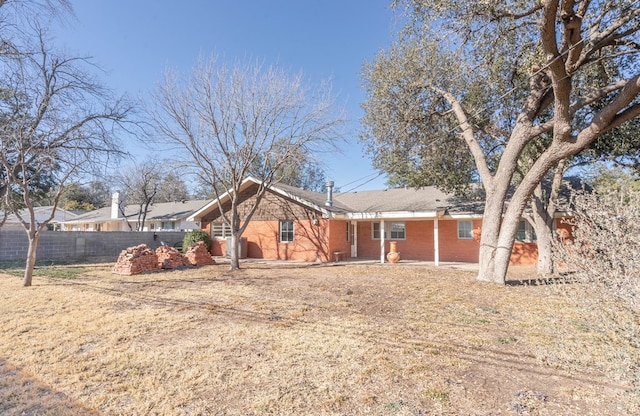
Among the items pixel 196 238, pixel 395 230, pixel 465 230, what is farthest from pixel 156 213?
pixel 465 230

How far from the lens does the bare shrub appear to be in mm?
2633

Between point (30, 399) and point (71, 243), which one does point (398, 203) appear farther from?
point (71, 243)

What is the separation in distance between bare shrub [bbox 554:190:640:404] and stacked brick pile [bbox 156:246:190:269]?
12652mm

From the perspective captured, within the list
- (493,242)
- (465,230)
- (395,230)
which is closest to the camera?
(493,242)

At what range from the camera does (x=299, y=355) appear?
4.05 metres

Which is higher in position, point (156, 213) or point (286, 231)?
point (156, 213)

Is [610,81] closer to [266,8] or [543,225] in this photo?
[543,225]

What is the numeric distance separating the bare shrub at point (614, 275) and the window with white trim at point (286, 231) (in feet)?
45.0

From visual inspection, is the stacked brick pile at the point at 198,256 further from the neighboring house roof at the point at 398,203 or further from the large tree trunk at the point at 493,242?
the large tree trunk at the point at 493,242

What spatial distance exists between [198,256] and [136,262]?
112 inches

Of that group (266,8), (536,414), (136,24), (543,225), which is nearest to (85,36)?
(136,24)

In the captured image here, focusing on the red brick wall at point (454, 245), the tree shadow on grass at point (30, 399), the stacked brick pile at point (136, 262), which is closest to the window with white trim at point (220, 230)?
the stacked brick pile at point (136, 262)

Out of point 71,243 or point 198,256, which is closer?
point 198,256

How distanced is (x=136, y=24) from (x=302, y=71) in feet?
17.9
